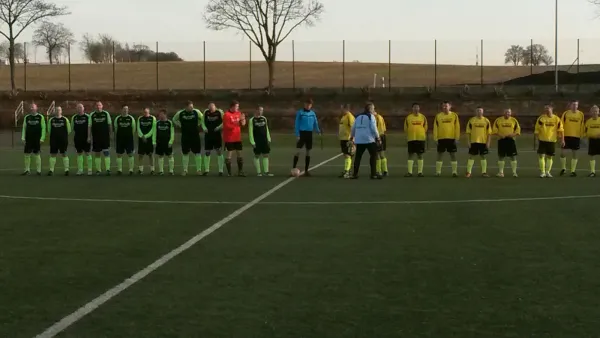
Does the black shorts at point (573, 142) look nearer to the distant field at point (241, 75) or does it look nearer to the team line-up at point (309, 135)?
the team line-up at point (309, 135)

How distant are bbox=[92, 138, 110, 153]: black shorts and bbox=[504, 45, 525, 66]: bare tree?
48.0 meters

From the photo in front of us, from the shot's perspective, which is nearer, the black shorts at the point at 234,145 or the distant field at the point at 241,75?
the black shorts at the point at 234,145

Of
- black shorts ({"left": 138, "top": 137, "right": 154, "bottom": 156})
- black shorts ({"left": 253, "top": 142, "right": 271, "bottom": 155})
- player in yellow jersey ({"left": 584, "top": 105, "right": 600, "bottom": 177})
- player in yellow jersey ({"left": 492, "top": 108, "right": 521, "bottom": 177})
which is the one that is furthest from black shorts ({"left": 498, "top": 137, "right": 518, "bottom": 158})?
black shorts ({"left": 138, "top": 137, "right": 154, "bottom": 156})

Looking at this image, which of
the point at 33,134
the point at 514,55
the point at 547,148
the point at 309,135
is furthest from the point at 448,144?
the point at 514,55

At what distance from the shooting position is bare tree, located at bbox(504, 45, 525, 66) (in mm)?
65438

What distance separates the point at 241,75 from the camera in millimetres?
75938

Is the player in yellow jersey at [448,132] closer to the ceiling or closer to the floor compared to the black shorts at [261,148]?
closer to the ceiling

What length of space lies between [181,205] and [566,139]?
1175cm

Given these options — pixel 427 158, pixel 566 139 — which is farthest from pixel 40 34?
pixel 566 139

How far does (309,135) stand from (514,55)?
56.1m

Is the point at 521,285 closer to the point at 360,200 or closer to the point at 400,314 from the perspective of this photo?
the point at 400,314

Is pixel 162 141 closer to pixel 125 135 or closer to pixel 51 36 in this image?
pixel 125 135

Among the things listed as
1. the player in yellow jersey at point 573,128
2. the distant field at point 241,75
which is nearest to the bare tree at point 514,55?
the distant field at point 241,75

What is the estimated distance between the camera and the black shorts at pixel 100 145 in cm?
2116
